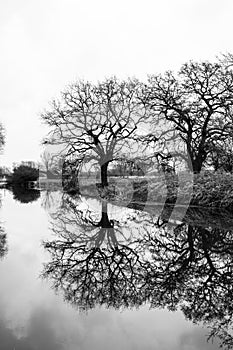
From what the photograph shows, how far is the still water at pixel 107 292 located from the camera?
9.04 feet

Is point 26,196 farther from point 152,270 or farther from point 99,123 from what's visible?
point 152,270

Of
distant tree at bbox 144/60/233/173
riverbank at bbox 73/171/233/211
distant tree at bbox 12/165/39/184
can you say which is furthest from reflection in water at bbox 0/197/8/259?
distant tree at bbox 12/165/39/184

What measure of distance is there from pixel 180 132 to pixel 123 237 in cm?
1000

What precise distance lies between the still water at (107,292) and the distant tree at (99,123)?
47.0 ft

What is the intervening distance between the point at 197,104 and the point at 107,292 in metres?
12.8

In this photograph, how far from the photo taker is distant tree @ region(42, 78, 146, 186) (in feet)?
68.0

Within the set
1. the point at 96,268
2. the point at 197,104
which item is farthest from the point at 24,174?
the point at 96,268

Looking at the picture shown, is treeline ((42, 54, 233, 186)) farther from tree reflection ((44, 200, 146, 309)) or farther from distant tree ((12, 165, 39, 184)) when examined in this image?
distant tree ((12, 165, 39, 184))

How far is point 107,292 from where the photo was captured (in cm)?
374

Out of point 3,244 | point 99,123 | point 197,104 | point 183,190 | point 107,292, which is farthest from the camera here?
point 99,123

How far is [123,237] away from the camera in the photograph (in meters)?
6.89

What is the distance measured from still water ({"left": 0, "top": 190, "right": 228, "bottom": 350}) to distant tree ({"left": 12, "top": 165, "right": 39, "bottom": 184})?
117 feet

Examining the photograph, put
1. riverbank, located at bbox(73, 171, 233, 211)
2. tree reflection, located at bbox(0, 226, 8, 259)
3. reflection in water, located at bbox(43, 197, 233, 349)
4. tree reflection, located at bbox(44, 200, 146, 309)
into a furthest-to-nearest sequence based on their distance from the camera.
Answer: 1. riverbank, located at bbox(73, 171, 233, 211)
2. tree reflection, located at bbox(0, 226, 8, 259)
3. tree reflection, located at bbox(44, 200, 146, 309)
4. reflection in water, located at bbox(43, 197, 233, 349)

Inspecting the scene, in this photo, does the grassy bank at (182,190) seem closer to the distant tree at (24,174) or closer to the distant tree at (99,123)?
the distant tree at (99,123)
